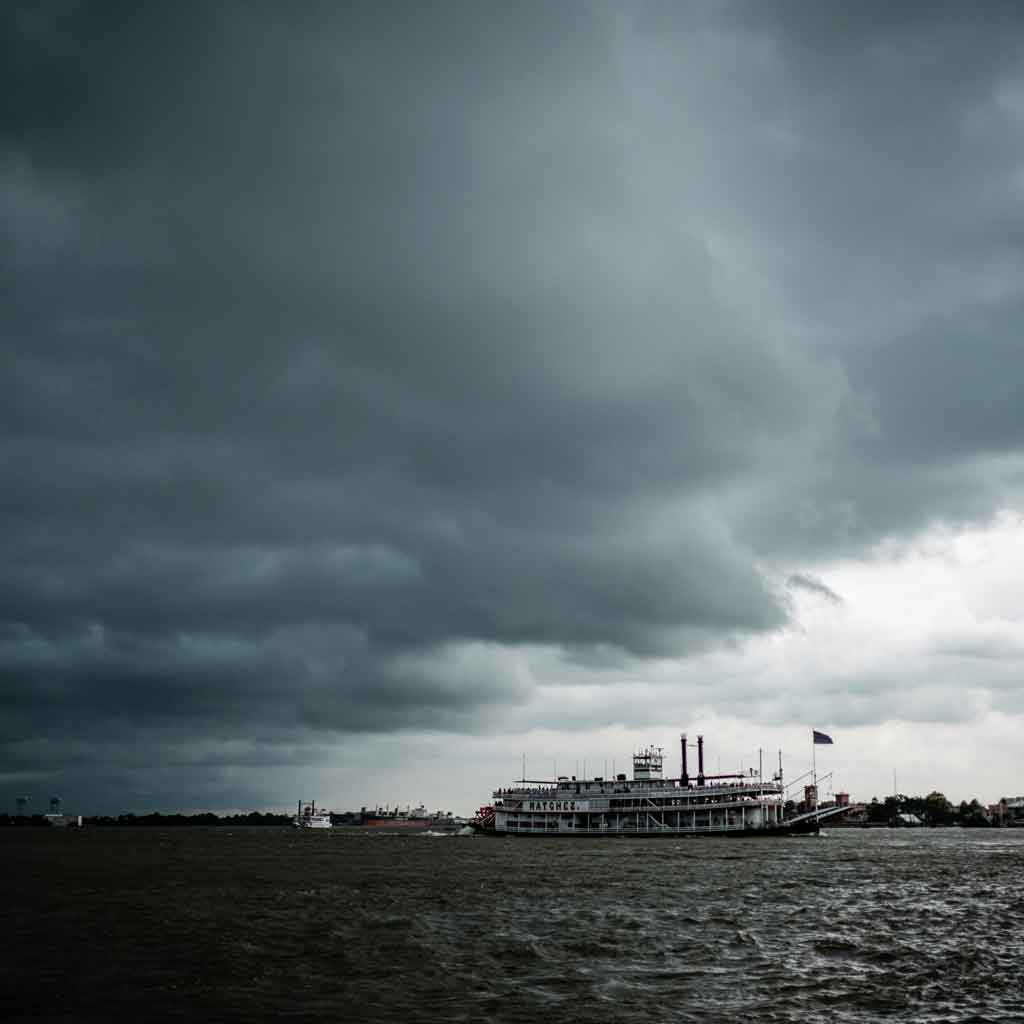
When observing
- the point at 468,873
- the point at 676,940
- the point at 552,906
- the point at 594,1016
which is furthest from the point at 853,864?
the point at 594,1016

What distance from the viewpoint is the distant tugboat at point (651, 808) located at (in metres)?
166

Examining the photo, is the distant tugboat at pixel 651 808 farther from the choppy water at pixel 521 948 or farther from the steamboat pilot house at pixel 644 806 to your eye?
the choppy water at pixel 521 948

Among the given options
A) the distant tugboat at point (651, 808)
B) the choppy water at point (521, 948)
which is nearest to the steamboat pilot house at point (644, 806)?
the distant tugboat at point (651, 808)

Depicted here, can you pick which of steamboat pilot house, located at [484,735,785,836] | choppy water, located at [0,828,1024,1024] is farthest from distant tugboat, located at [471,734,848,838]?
choppy water, located at [0,828,1024,1024]

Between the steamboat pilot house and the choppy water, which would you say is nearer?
the choppy water

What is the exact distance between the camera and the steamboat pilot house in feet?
545

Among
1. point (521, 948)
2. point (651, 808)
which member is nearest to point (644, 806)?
point (651, 808)

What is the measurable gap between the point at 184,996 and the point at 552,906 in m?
28.8

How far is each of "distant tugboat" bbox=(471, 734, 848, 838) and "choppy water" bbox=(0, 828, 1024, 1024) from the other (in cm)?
9138

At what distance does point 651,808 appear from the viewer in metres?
172

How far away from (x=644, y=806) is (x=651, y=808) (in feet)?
6.23

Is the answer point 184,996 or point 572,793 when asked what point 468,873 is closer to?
point 184,996

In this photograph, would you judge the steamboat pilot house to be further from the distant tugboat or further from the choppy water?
the choppy water

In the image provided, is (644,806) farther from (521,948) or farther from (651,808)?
(521,948)
